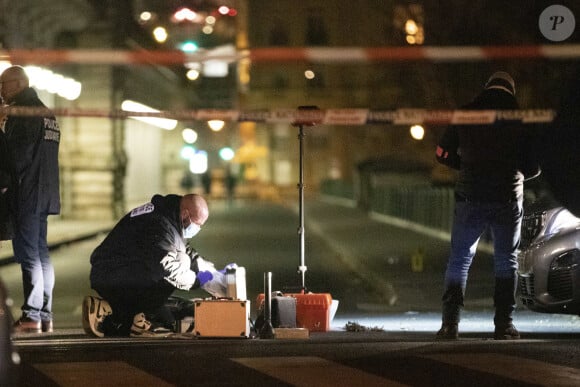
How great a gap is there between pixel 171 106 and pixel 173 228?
5193 centimetres

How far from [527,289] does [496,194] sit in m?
1.11

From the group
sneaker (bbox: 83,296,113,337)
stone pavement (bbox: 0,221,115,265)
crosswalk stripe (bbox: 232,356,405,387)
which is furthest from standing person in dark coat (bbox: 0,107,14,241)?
stone pavement (bbox: 0,221,115,265)

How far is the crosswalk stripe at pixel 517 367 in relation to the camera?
7551 millimetres

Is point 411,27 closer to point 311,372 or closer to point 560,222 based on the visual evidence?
point 560,222

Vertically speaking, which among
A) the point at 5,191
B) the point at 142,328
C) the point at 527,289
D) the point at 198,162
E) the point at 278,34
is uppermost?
the point at 278,34

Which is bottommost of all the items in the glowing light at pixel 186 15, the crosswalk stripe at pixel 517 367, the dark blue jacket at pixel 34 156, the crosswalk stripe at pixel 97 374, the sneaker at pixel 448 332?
the crosswalk stripe at pixel 97 374

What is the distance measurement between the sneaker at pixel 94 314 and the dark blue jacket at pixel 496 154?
2868 mm

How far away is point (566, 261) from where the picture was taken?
9820 mm

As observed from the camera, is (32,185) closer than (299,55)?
No

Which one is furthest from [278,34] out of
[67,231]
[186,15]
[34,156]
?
[34,156]

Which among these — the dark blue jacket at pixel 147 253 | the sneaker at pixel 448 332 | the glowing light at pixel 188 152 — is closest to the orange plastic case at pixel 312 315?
the dark blue jacket at pixel 147 253

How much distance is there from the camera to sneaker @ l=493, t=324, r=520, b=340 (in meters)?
9.53

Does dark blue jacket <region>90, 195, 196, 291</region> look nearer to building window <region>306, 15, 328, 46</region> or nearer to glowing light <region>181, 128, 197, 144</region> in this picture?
glowing light <region>181, 128, 197, 144</region>

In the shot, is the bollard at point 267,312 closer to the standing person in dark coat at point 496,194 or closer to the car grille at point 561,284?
the standing person in dark coat at point 496,194
